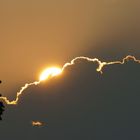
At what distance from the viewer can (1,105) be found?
45625 mm

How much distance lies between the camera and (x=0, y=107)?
45.6 meters

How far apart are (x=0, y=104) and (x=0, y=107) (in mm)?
447

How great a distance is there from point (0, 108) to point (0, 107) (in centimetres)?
18

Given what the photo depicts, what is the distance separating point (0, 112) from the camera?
45531 millimetres

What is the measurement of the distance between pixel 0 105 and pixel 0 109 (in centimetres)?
67

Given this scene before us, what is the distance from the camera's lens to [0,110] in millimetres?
45812

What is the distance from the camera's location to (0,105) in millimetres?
45531

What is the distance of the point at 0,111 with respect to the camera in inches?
1796

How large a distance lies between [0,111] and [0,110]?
224 mm

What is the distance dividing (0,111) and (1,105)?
84cm

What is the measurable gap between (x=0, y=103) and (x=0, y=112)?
1262 mm

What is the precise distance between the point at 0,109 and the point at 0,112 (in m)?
0.49

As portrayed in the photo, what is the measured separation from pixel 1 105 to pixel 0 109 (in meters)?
0.65

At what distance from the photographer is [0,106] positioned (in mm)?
45625
